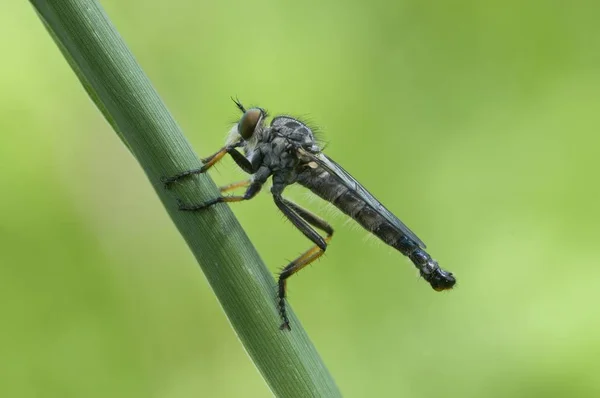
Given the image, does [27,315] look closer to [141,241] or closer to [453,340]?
[141,241]

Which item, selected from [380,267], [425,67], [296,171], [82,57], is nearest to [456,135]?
[425,67]

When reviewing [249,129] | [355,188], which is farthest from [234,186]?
[355,188]

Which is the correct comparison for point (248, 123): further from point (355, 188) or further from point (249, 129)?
point (355, 188)

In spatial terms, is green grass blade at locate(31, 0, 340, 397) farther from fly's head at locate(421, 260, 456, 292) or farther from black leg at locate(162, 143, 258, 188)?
fly's head at locate(421, 260, 456, 292)

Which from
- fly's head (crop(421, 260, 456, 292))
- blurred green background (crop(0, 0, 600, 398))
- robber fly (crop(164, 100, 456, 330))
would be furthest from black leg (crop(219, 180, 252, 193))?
blurred green background (crop(0, 0, 600, 398))

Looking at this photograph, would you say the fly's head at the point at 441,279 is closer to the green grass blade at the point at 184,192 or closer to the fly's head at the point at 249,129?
the fly's head at the point at 249,129

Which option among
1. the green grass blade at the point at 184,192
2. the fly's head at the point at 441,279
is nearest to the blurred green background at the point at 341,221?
the fly's head at the point at 441,279
